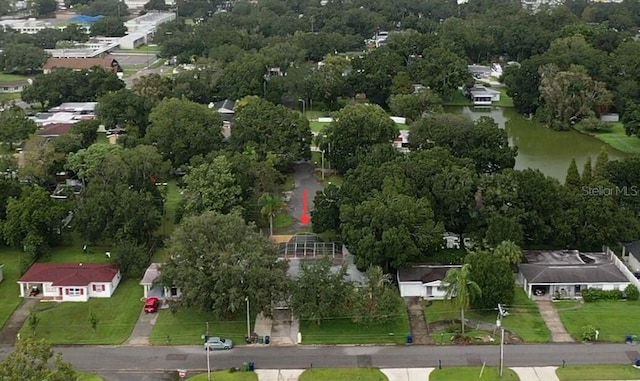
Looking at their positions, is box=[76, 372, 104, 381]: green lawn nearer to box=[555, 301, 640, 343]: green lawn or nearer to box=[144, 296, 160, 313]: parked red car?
box=[144, 296, 160, 313]: parked red car

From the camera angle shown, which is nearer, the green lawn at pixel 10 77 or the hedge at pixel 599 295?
the hedge at pixel 599 295

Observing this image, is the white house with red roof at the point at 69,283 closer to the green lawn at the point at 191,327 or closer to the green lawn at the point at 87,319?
the green lawn at the point at 87,319

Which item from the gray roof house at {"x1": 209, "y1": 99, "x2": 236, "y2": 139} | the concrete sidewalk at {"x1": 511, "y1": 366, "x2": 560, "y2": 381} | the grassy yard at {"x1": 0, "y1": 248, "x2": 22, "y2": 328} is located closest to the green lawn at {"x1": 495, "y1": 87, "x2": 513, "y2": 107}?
the gray roof house at {"x1": 209, "y1": 99, "x2": 236, "y2": 139}

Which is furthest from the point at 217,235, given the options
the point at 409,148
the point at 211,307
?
the point at 409,148

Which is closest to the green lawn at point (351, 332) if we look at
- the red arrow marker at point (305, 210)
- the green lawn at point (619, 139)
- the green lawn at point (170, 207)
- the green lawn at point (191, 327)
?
the green lawn at point (191, 327)

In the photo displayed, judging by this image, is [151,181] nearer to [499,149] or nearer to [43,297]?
[43,297]

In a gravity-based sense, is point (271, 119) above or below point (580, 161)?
above

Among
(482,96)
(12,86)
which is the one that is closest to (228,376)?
(482,96)
